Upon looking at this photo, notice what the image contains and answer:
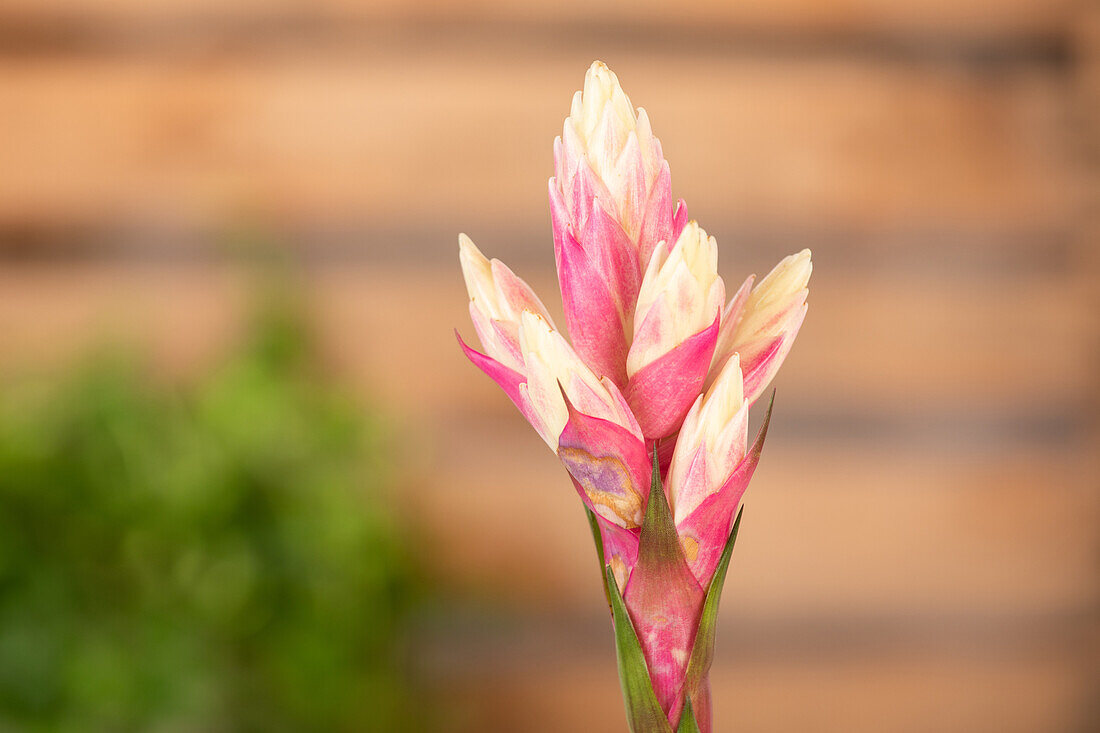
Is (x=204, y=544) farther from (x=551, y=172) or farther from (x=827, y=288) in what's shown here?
(x=827, y=288)

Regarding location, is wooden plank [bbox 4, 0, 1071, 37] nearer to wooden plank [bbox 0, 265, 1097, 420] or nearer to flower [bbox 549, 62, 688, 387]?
wooden plank [bbox 0, 265, 1097, 420]

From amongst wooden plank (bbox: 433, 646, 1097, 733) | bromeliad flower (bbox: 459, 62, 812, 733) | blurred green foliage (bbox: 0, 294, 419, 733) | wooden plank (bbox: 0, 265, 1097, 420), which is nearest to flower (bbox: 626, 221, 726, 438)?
bromeliad flower (bbox: 459, 62, 812, 733)

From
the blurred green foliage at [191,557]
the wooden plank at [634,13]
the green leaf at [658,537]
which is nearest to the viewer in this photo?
the green leaf at [658,537]

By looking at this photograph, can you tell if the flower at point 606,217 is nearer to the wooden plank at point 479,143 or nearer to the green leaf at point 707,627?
the green leaf at point 707,627

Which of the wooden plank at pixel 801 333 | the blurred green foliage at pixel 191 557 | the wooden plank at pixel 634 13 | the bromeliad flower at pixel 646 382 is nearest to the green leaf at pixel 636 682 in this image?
the bromeliad flower at pixel 646 382

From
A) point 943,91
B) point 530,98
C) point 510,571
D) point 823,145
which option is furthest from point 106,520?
point 943,91

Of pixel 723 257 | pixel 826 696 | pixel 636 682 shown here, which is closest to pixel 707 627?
pixel 636 682

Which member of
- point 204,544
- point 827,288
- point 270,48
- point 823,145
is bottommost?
point 204,544

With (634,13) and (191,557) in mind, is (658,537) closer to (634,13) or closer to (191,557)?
(191,557)
